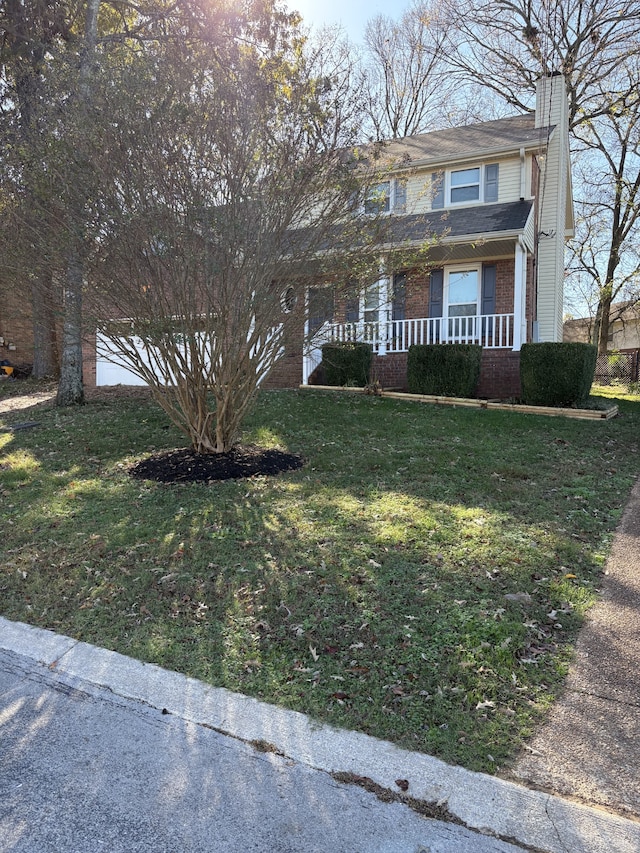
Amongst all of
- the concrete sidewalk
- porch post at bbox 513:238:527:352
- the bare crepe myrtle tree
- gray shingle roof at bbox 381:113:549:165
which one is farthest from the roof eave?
the concrete sidewalk

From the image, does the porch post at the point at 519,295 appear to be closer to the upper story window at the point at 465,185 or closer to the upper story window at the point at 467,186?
the upper story window at the point at 467,186

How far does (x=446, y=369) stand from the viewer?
1077 cm

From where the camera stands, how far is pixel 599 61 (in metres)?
20.8

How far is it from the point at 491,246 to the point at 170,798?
12.0 m

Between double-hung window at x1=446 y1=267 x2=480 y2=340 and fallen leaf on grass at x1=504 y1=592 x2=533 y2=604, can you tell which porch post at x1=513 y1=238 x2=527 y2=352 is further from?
fallen leaf on grass at x1=504 y1=592 x2=533 y2=604

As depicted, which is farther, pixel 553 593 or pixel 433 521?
pixel 433 521

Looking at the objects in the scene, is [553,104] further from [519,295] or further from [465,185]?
[519,295]

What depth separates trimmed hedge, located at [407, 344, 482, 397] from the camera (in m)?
10.7

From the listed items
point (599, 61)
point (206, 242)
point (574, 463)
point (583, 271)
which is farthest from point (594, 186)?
point (206, 242)

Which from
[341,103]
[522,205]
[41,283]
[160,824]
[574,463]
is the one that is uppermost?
[522,205]

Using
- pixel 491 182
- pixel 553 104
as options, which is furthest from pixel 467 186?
pixel 553 104

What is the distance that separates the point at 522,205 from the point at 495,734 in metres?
13.0

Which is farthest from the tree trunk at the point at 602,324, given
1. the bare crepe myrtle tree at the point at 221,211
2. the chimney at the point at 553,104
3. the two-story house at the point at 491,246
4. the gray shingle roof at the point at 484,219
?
the bare crepe myrtle tree at the point at 221,211

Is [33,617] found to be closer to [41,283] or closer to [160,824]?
[160,824]
